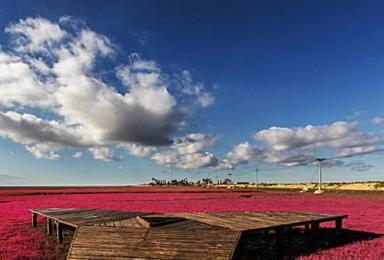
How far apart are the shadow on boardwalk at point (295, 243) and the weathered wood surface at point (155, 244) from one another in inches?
79.4

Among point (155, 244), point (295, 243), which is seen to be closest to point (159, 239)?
point (155, 244)

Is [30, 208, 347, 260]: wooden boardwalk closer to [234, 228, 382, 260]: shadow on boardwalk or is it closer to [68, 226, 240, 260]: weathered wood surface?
[68, 226, 240, 260]: weathered wood surface

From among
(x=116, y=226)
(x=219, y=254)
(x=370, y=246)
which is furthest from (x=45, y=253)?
(x=370, y=246)

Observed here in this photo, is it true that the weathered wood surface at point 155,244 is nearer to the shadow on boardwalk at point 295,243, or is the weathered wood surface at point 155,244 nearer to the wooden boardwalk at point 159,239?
the wooden boardwalk at point 159,239

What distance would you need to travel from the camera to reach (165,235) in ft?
43.8

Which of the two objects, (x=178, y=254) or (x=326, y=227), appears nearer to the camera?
(x=178, y=254)

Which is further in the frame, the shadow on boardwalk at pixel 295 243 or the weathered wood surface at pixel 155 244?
the shadow on boardwalk at pixel 295 243

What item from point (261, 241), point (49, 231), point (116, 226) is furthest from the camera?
point (49, 231)

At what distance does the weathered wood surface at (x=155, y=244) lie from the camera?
12.6 meters

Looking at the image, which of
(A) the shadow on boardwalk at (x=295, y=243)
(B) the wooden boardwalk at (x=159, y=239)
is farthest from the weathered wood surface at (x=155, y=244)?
(A) the shadow on boardwalk at (x=295, y=243)

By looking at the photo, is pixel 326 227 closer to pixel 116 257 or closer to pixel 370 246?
pixel 370 246

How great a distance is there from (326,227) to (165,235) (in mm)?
12249

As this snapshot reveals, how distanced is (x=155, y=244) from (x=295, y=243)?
24.2 ft

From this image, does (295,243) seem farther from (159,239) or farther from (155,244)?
(155,244)
